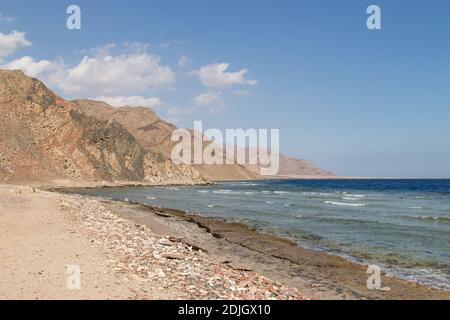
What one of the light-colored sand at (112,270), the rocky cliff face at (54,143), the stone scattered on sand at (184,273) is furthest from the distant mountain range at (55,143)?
the stone scattered on sand at (184,273)

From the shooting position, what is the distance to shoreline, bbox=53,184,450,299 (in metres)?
12.8

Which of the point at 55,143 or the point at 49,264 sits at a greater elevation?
the point at 55,143

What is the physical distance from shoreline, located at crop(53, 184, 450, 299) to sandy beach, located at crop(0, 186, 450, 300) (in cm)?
4

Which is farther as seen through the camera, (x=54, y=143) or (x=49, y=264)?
(x=54, y=143)

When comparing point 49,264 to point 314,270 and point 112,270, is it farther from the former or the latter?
point 314,270

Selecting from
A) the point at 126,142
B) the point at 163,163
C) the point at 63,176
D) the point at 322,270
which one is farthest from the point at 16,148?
the point at 322,270

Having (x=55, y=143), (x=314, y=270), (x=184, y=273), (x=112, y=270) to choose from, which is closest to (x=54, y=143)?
(x=55, y=143)

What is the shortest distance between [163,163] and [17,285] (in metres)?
122

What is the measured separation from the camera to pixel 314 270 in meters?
15.7

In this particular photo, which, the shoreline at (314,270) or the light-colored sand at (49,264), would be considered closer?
the light-colored sand at (49,264)

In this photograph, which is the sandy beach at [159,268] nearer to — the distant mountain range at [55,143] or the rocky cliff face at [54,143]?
the distant mountain range at [55,143]

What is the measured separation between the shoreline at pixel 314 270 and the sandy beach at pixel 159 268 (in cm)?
4

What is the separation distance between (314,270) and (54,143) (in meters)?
91.9

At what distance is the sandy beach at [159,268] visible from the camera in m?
9.70
